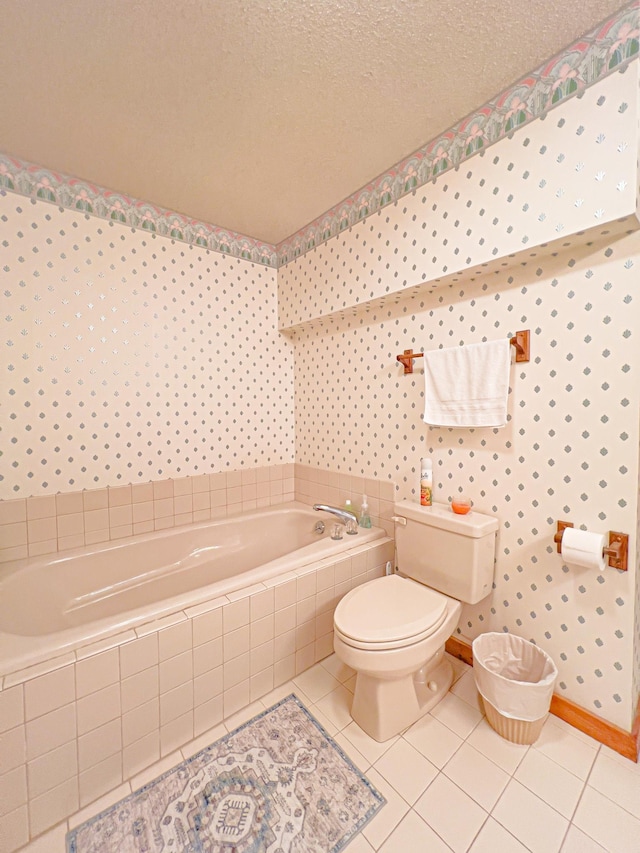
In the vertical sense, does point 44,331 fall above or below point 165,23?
below

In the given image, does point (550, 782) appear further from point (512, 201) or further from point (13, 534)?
point (13, 534)

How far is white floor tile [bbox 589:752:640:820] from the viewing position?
112 cm

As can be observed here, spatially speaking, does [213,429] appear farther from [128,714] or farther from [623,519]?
[623,519]

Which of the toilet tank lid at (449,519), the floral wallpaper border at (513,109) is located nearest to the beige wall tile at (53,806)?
the toilet tank lid at (449,519)

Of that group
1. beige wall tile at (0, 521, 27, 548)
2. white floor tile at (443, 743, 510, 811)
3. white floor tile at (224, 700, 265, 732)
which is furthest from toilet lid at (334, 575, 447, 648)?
beige wall tile at (0, 521, 27, 548)

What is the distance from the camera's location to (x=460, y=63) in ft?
4.13

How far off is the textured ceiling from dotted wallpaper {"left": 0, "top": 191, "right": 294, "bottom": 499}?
0.41 m

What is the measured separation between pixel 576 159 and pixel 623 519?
1.25 meters

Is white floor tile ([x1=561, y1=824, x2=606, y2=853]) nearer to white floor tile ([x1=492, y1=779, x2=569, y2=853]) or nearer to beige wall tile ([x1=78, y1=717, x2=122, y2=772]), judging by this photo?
white floor tile ([x1=492, y1=779, x2=569, y2=853])

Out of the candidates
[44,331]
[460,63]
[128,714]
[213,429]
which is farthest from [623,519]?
[44,331]

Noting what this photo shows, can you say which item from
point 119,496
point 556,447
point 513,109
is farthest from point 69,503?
point 513,109

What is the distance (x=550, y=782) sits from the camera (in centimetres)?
119

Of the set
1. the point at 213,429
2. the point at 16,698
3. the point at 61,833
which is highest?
the point at 213,429

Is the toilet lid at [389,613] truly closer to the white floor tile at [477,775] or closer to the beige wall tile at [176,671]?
the white floor tile at [477,775]
